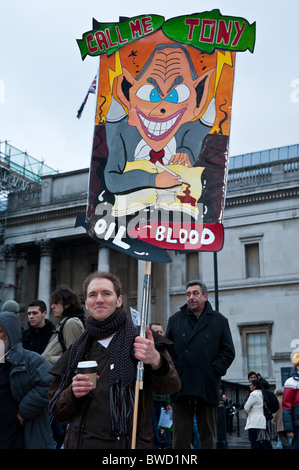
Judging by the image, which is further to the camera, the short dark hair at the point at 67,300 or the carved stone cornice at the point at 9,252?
the carved stone cornice at the point at 9,252

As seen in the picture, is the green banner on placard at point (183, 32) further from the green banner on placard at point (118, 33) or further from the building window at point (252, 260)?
the building window at point (252, 260)

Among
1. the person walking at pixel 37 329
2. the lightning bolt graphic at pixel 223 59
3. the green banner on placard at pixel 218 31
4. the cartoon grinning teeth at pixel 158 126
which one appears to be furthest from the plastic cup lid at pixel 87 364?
the person walking at pixel 37 329

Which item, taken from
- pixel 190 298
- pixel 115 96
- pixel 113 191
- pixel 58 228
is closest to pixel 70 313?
pixel 190 298

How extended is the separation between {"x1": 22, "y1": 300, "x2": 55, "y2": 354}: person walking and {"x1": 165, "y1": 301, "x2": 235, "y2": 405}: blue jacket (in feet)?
5.32

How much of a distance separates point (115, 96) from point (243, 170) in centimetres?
2827

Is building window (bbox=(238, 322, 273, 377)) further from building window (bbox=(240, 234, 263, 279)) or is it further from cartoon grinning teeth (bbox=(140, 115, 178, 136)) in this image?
cartoon grinning teeth (bbox=(140, 115, 178, 136))

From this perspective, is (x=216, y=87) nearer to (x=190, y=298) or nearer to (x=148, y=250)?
(x=148, y=250)

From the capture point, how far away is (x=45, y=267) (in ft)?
122

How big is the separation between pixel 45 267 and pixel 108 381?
33886 mm

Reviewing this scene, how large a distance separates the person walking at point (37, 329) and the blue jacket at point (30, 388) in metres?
1.98

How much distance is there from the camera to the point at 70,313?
23.3 feet

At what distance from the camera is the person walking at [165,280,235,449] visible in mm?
6551

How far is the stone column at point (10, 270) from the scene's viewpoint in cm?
3778

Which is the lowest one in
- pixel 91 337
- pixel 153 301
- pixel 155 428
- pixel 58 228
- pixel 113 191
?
pixel 155 428
